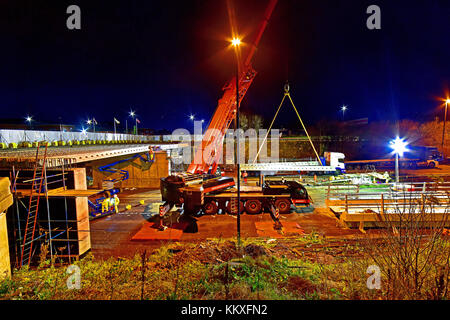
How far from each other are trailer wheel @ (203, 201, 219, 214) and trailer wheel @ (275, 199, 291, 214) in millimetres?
3270

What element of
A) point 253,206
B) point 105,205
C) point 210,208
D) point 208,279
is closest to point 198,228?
point 210,208

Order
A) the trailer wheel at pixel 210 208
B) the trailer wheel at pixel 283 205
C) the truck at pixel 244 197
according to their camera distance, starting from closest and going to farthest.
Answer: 1. the truck at pixel 244 197
2. the trailer wheel at pixel 283 205
3. the trailer wheel at pixel 210 208

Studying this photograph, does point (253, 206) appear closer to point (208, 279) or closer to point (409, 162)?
point (208, 279)

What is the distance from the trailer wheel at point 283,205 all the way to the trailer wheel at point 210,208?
3.27 meters

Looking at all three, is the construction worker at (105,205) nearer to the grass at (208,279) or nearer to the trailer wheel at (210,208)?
the grass at (208,279)

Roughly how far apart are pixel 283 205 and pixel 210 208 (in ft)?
12.8

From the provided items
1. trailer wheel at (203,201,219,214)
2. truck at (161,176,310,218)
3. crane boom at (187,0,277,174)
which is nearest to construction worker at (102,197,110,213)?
truck at (161,176,310,218)

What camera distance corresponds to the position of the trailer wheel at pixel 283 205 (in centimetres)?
1210

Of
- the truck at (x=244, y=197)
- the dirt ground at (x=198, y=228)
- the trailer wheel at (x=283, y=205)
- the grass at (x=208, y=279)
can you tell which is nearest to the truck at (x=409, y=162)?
the dirt ground at (x=198, y=228)

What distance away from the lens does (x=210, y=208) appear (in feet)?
40.2
